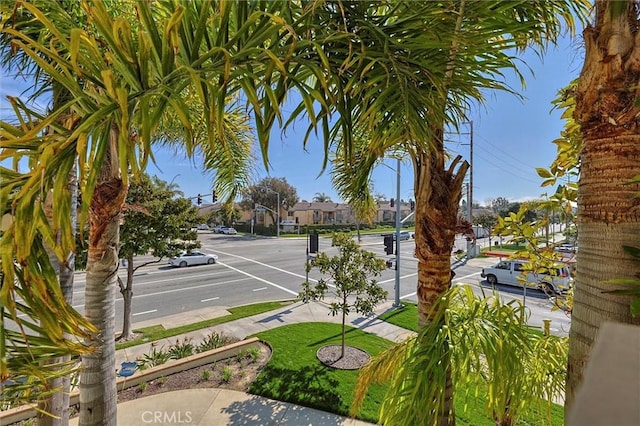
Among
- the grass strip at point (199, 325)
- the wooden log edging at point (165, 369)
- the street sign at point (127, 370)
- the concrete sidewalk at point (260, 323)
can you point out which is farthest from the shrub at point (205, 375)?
the grass strip at point (199, 325)

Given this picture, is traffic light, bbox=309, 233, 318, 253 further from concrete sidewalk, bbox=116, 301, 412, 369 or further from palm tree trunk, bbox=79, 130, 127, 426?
palm tree trunk, bbox=79, 130, 127, 426

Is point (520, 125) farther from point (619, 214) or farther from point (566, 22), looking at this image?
point (619, 214)

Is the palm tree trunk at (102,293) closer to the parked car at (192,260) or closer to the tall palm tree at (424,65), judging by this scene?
the tall palm tree at (424,65)

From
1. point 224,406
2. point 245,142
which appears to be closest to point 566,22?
point 245,142

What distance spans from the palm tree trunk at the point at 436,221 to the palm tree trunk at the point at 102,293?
2191 mm

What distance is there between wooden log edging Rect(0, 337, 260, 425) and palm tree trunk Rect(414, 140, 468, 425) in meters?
4.96

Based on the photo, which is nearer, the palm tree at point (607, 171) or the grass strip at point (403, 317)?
the palm tree at point (607, 171)

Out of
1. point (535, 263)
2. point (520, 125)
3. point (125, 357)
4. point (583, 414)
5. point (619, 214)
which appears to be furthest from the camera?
point (125, 357)

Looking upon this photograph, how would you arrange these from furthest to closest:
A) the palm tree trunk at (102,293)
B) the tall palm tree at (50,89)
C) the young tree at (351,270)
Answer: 1. the young tree at (351,270)
2. the palm tree trunk at (102,293)
3. the tall palm tree at (50,89)

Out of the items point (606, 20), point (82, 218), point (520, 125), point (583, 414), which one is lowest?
point (583, 414)

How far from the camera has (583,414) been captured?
912 mm

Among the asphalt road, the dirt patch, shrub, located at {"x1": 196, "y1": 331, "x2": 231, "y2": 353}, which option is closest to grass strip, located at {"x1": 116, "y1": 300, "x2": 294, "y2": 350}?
the asphalt road

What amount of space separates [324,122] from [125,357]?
6.98 meters

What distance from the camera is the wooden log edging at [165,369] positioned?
391 centimetres
